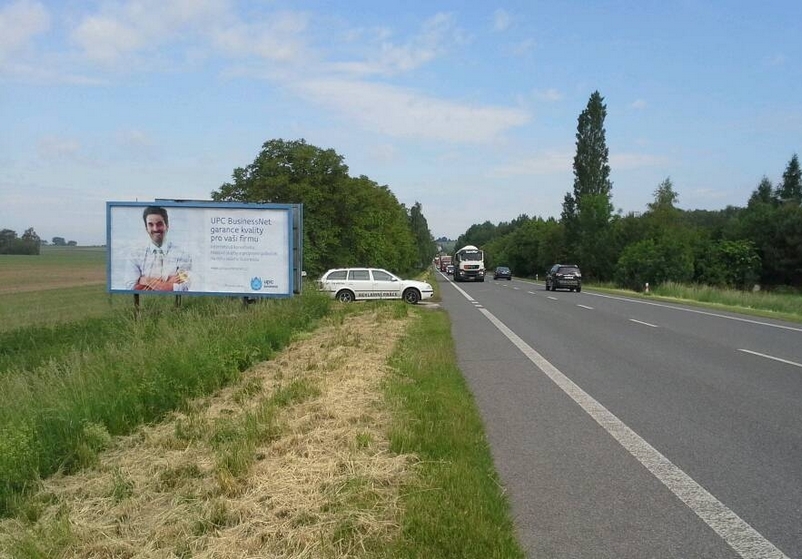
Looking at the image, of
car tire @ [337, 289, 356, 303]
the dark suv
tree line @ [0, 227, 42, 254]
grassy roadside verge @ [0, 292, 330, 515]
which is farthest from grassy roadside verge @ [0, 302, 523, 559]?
tree line @ [0, 227, 42, 254]

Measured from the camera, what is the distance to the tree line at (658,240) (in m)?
56.6

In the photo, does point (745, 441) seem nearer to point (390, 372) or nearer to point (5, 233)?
point (390, 372)

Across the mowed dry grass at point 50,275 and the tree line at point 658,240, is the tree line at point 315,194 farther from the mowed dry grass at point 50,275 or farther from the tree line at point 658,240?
the tree line at point 658,240

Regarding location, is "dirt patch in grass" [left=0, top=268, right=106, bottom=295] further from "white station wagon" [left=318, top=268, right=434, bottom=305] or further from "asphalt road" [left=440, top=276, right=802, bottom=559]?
"asphalt road" [left=440, top=276, right=802, bottom=559]

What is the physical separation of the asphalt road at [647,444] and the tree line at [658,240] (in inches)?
1710

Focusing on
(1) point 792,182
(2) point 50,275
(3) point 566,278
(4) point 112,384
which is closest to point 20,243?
(2) point 50,275

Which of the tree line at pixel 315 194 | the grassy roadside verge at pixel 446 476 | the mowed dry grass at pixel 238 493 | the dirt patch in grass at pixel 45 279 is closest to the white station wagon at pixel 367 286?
the tree line at pixel 315 194

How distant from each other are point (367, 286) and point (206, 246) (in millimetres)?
10198

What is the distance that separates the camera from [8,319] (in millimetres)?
23766

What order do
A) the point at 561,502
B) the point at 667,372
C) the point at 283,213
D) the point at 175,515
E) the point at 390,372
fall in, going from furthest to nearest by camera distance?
1. the point at 283,213
2. the point at 667,372
3. the point at 390,372
4. the point at 561,502
5. the point at 175,515

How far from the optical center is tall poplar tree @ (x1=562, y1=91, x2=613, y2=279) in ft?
250

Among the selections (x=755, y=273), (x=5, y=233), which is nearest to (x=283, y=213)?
(x=755, y=273)

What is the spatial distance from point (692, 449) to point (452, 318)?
15852 millimetres

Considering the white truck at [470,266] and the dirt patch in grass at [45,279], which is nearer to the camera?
the dirt patch in grass at [45,279]
